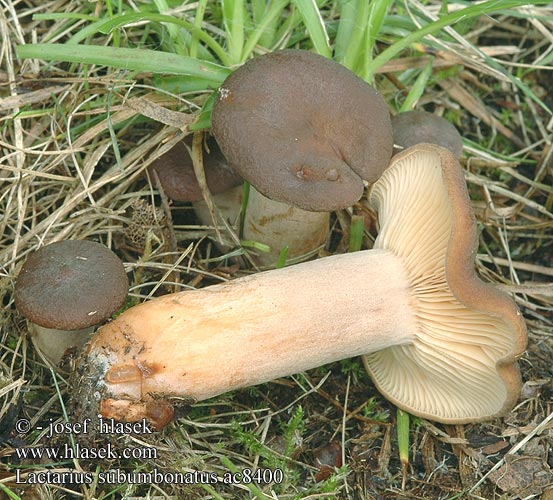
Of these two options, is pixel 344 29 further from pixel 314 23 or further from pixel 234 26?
pixel 234 26

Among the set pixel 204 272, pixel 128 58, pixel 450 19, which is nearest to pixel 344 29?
pixel 450 19

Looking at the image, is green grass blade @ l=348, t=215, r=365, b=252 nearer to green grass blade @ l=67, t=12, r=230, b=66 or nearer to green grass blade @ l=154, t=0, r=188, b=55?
green grass blade @ l=67, t=12, r=230, b=66

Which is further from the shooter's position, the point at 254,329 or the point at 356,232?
Result: the point at 356,232

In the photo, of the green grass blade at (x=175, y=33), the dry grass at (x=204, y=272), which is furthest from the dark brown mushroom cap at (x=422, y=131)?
the green grass blade at (x=175, y=33)

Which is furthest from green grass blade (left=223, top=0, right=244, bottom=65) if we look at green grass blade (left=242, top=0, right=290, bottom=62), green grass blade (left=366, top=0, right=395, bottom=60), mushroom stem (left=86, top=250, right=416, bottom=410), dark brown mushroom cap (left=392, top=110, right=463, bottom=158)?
mushroom stem (left=86, top=250, right=416, bottom=410)

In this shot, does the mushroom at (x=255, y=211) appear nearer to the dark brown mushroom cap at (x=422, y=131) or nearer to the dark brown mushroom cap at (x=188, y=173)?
the dark brown mushroom cap at (x=188, y=173)

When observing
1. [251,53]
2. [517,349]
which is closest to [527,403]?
[517,349]
